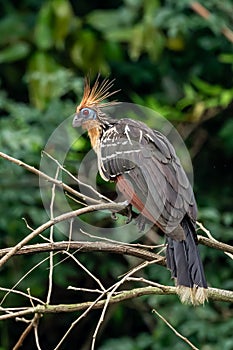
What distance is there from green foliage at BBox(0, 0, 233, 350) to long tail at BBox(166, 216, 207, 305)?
1.87 meters

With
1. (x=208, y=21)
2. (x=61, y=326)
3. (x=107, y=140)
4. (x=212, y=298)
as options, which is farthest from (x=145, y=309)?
(x=212, y=298)

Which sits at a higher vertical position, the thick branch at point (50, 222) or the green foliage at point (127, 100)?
the thick branch at point (50, 222)

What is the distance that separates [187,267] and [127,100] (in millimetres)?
3452

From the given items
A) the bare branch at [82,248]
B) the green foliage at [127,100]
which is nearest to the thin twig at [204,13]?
the green foliage at [127,100]

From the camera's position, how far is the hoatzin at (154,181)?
316 centimetres

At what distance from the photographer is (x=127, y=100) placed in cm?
650

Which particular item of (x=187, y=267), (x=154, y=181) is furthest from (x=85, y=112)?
(x=187, y=267)

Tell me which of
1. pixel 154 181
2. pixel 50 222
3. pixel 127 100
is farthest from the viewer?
pixel 127 100

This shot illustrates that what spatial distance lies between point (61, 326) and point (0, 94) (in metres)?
1.93

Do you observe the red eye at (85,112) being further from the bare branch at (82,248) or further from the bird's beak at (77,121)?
the bare branch at (82,248)

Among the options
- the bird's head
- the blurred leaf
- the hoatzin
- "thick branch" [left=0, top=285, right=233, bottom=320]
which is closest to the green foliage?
the blurred leaf

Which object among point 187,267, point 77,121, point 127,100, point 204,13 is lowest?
point 127,100

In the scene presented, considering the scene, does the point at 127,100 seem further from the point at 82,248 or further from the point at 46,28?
the point at 82,248

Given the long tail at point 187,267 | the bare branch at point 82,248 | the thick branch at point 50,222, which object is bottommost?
the long tail at point 187,267
